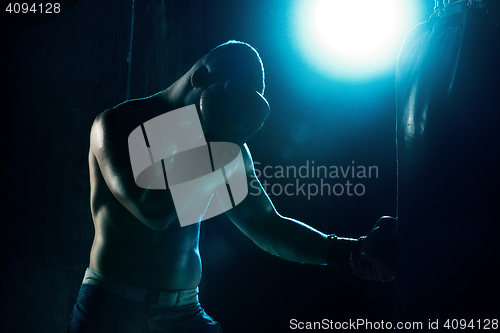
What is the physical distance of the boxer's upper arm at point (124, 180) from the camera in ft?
2.80

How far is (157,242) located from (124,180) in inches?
8.6

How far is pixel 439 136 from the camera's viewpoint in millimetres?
605

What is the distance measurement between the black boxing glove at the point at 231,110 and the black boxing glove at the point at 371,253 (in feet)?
1.25

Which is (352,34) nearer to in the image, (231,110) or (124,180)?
(231,110)

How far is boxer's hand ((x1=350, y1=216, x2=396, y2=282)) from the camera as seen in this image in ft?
2.73

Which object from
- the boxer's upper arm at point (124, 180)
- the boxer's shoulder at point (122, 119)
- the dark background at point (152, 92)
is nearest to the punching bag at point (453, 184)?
the boxer's upper arm at point (124, 180)

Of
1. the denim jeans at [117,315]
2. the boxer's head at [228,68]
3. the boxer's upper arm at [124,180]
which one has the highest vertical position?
the boxer's head at [228,68]

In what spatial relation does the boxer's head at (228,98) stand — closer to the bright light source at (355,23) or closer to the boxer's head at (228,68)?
the boxer's head at (228,68)

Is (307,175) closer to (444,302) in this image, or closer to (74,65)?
(74,65)

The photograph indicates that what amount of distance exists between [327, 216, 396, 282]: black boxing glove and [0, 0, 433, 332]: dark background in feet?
3.82

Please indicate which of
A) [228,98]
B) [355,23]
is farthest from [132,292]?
[355,23]

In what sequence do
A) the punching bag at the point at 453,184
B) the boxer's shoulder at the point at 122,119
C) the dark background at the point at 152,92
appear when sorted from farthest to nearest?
the dark background at the point at 152,92, the boxer's shoulder at the point at 122,119, the punching bag at the point at 453,184

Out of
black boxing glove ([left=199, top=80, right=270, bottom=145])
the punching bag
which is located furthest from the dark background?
the punching bag

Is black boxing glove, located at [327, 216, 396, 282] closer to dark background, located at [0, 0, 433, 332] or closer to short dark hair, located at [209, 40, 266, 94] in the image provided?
short dark hair, located at [209, 40, 266, 94]
